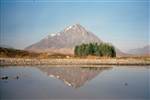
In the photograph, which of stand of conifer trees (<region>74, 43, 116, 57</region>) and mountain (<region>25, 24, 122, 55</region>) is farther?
mountain (<region>25, 24, 122, 55</region>)

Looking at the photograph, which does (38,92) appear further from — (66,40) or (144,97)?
(66,40)

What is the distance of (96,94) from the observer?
6.48 m

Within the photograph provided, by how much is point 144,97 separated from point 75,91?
5.74 ft

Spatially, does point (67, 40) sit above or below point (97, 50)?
above

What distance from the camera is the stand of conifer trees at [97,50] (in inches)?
961

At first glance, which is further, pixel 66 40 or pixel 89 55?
pixel 66 40

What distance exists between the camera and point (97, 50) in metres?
24.8

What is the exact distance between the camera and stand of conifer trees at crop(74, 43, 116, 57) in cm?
2441

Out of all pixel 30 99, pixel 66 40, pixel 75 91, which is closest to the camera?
pixel 30 99

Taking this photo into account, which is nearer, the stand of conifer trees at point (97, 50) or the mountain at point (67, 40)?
the stand of conifer trees at point (97, 50)

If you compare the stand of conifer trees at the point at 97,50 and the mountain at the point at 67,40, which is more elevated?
the mountain at the point at 67,40

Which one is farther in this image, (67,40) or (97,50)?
(67,40)

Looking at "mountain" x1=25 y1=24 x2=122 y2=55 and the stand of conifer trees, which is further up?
"mountain" x1=25 y1=24 x2=122 y2=55

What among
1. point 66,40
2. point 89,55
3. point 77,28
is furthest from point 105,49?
point 77,28
